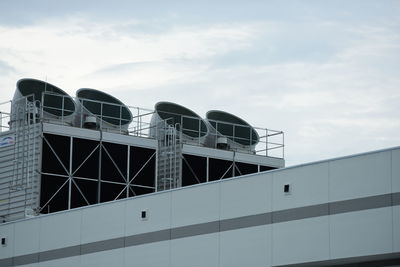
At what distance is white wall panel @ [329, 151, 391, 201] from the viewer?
33.6 meters

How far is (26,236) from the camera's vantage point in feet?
155

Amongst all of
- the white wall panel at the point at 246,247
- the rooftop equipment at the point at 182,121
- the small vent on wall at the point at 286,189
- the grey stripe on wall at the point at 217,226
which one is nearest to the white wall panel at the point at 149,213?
the grey stripe on wall at the point at 217,226

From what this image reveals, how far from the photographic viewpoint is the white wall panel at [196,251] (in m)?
38.9

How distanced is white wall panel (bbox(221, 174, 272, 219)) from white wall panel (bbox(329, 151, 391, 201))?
10.5 ft

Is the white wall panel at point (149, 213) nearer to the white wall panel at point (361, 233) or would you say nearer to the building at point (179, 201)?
the building at point (179, 201)

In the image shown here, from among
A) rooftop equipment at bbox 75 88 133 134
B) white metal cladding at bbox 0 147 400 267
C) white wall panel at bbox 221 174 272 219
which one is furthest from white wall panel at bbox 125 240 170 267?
rooftop equipment at bbox 75 88 133 134

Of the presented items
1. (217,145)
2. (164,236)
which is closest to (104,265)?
(164,236)

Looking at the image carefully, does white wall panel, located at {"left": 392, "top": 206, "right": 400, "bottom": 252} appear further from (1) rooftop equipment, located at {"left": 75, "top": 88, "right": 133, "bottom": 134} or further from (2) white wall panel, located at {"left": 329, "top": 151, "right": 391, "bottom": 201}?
(1) rooftop equipment, located at {"left": 75, "top": 88, "right": 133, "bottom": 134}

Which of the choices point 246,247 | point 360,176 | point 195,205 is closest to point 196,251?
point 195,205

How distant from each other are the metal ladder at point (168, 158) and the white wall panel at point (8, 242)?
11940mm

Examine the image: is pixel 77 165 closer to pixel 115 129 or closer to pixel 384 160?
pixel 115 129

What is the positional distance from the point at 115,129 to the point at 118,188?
12.1 ft

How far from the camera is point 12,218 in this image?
52.8 metres

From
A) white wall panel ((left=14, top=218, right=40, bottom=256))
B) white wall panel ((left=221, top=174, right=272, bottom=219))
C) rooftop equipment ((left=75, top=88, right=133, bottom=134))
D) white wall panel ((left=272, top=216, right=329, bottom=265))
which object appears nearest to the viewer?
white wall panel ((left=272, top=216, right=329, bottom=265))
